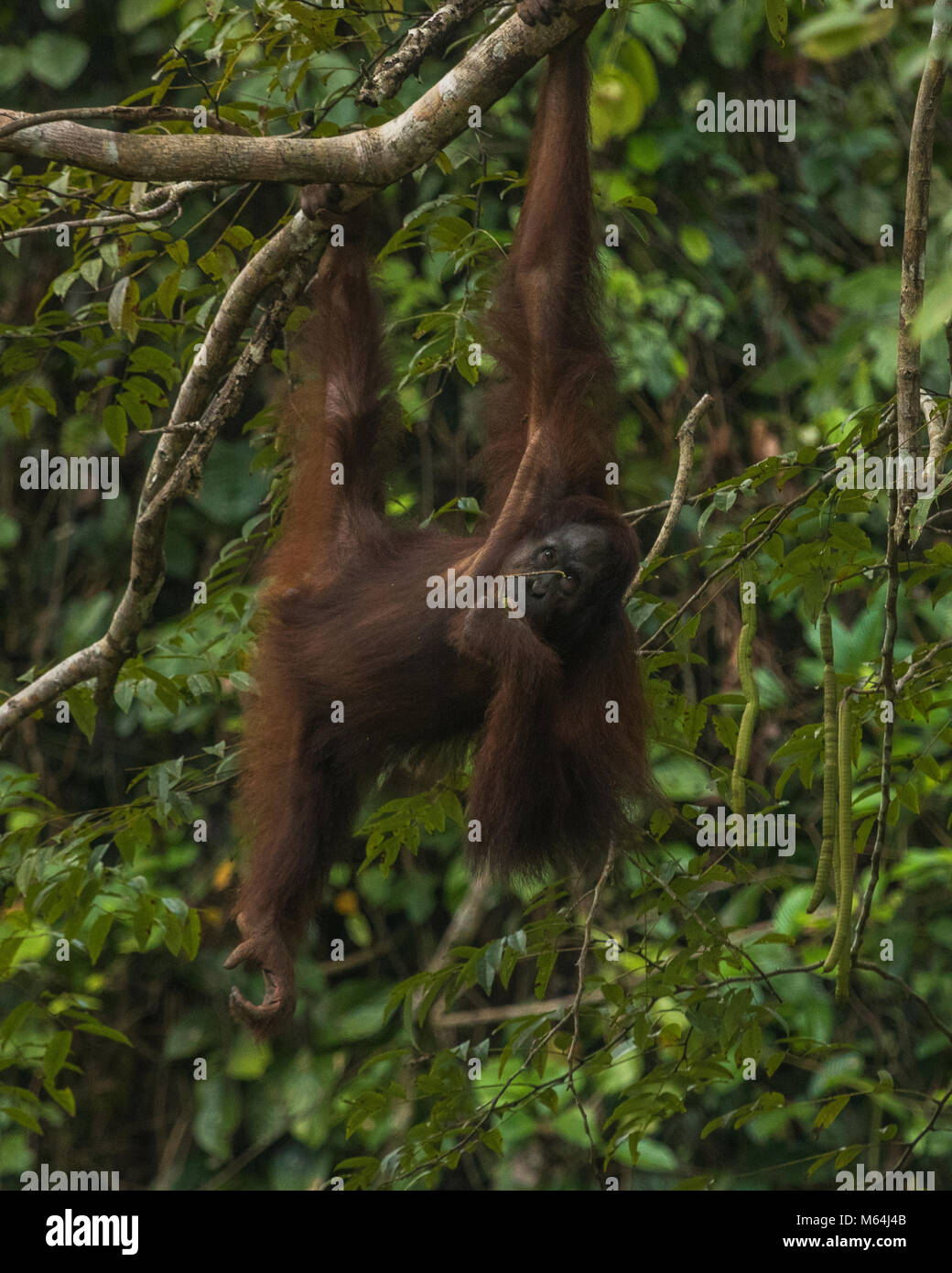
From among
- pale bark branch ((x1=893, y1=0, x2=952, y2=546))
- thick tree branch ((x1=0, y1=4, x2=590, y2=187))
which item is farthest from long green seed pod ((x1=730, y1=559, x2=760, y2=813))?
thick tree branch ((x1=0, y1=4, x2=590, y2=187))

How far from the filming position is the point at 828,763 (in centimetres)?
263

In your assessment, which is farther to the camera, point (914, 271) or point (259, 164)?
point (259, 164)

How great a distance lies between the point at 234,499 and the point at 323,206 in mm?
3019

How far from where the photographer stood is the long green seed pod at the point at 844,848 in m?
2.54

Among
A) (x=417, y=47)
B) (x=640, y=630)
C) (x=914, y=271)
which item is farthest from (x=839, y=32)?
(x=640, y=630)

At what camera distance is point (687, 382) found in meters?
6.28

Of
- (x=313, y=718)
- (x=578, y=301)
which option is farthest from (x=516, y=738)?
(x=578, y=301)

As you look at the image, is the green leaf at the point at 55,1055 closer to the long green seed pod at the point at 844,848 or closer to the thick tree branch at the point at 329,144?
the long green seed pod at the point at 844,848

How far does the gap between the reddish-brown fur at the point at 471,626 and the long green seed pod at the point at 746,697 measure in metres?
0.43

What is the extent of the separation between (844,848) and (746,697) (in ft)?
1.31

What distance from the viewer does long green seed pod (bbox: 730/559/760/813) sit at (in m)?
2.73

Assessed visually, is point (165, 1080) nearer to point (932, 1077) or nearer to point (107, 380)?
point (932, 1077)

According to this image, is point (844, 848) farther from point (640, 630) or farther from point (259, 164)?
point (640, 630)

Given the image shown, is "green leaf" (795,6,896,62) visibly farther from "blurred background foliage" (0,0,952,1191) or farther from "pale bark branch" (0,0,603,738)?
"blurred background foliage" (0,0,952,1191)
